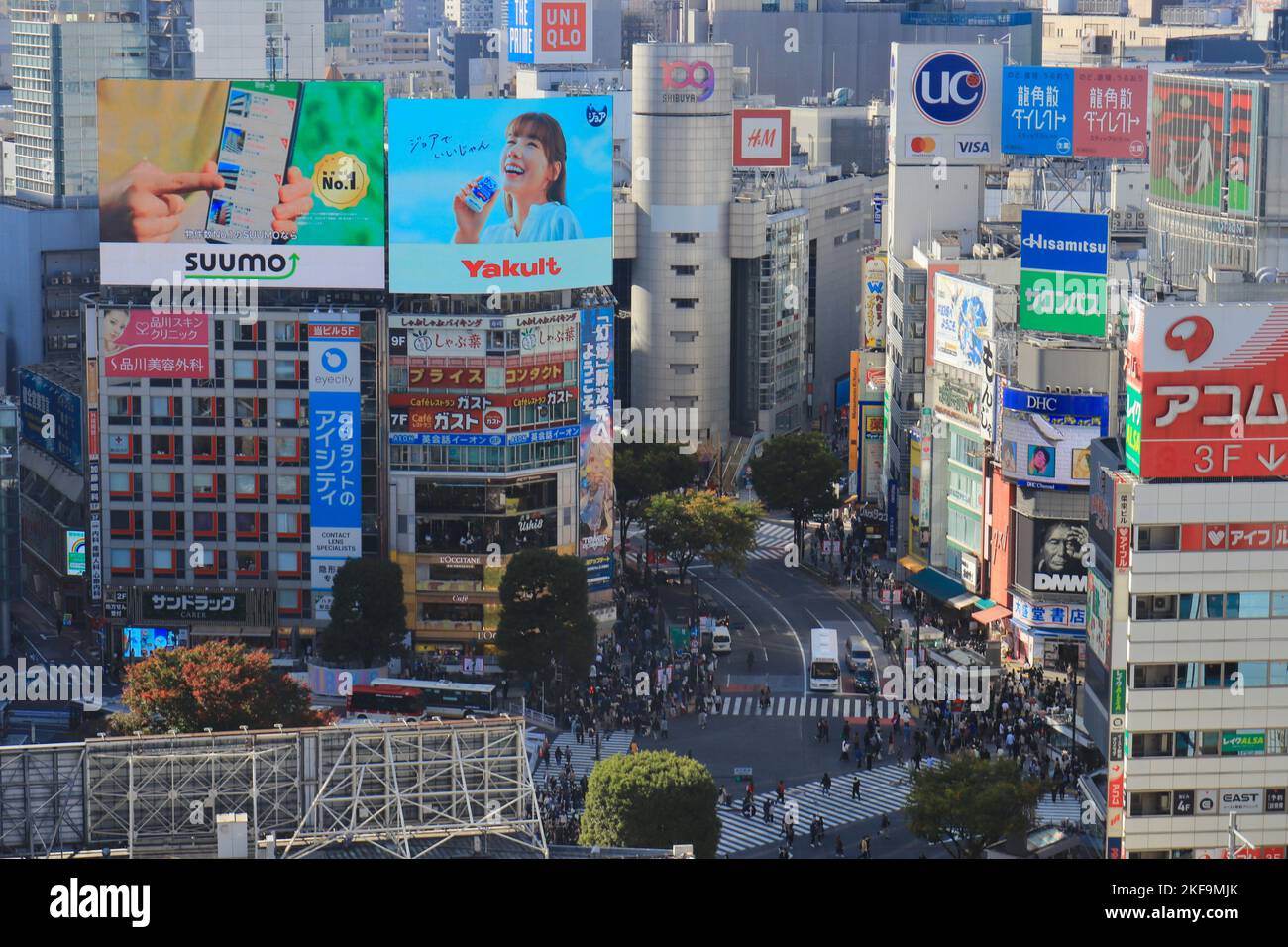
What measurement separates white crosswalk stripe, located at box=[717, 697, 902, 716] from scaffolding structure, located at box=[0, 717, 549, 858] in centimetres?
3208

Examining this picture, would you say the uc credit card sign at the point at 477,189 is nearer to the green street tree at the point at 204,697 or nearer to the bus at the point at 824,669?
the bus at the point at 824,669

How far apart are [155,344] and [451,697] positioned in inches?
794

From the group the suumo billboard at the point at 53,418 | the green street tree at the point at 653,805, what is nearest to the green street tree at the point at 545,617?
the green street tree at the point at 653,805

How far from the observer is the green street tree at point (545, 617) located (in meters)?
80.9

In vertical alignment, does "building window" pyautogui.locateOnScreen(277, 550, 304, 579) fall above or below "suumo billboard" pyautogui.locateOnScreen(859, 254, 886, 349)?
below

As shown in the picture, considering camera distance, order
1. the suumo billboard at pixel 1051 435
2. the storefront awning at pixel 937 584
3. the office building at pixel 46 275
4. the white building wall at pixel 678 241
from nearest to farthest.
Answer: the suumo billboard at pixel 1051 435 < the storefront awning at pixel 937 584 < the white building wall at pixel 678 241 < the office building at pixel 46 275

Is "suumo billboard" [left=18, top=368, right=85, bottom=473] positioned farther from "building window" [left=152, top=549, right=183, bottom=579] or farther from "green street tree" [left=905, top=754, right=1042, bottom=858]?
"green street tree" [left=905, top=754, right=1042, bottom=858]

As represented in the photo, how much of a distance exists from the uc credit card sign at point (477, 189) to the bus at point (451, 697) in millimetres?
17222

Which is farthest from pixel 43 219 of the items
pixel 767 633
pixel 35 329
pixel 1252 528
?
pixel 1252 528

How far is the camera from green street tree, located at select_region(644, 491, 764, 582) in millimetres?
95438

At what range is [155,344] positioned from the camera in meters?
87.6

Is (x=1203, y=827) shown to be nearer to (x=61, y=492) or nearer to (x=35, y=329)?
(x=61, y=492)

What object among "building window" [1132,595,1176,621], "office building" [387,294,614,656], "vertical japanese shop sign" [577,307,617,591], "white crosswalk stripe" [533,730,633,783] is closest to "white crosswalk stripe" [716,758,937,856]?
"white crosswalk stripe" [533,730,633,783]

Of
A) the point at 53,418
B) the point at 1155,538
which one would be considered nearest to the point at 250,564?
the point at 53,418
